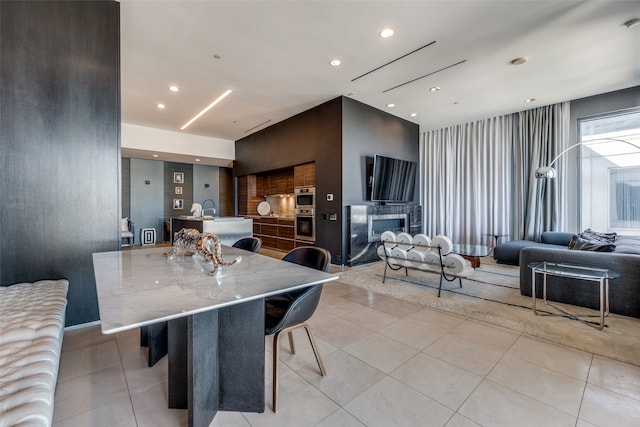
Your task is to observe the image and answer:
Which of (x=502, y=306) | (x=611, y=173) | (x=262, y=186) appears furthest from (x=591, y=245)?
(x=262, y=186)

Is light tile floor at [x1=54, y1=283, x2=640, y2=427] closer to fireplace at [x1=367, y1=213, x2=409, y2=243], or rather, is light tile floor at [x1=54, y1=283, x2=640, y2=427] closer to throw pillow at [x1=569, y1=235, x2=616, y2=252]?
throw pillow at [x1=569, y1=235, x2=616, y2=252]

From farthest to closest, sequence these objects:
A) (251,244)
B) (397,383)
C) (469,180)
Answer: (469,180) → (251,244) → (397,383)

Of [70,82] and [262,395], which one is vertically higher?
[70,82]

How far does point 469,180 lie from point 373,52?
452 centimetres

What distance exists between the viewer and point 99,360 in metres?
2.02

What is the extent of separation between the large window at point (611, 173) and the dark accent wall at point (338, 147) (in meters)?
3.42

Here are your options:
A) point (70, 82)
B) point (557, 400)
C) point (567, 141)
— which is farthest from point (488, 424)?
point (567, 141)

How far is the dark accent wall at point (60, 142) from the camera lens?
7.49 feet

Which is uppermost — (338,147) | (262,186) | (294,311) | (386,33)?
(386,33)

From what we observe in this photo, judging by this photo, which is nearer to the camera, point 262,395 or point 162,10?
point 262,395

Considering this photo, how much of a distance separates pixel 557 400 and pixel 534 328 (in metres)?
1.12

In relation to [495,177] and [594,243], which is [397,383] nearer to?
[594,243]

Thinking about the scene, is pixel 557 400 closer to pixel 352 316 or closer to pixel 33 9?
pixel 352 316

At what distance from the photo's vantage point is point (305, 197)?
602 centimetres
